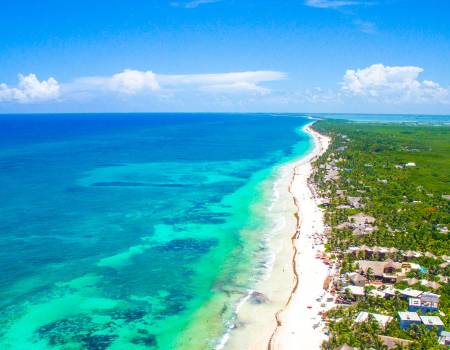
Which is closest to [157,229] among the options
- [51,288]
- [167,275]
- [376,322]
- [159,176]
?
[167,275]

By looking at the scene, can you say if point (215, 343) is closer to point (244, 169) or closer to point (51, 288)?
point (51, 288)

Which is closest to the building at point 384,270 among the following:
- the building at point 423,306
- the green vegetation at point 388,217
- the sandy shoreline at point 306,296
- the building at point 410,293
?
the green vegetation at point 388,217

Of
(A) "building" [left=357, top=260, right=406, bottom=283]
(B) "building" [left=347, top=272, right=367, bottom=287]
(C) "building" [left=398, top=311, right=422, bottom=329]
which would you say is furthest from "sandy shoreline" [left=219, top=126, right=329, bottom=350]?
(C) "building" [left=398, top=311, right=422, bottom=329]

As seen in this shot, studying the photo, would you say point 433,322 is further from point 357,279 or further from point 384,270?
point 384,270

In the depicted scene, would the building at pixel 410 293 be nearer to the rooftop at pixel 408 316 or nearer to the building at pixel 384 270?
the rooftop at pixel 408 316

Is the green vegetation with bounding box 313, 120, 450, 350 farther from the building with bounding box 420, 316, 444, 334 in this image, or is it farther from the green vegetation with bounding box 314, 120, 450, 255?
the building with bounding box 420, 316, 444, 334

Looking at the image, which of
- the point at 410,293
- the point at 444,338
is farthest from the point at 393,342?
the point at 410,293
